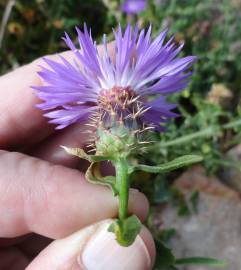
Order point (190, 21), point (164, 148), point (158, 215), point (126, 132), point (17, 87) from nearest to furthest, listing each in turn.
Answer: point (126, 132), point (17, 87), point (164, 148), point (158, 215), point (190, 21)

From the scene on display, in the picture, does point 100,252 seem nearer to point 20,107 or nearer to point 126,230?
point 126,230

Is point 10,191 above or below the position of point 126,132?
below

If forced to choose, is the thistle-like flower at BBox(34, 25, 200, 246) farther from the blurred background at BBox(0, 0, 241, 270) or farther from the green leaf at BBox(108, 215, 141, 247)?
the blurred background at BBox(0, 0, 241, 270)

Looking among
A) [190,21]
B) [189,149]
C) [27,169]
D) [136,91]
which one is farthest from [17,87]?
[190,21]

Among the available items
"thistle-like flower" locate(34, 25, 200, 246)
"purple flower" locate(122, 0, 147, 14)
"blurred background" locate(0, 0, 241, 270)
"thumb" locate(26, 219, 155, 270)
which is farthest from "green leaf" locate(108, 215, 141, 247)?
"purple flower" locate(122, 0, 147, 14)

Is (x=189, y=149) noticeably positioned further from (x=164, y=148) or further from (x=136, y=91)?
(x=136, y=91)

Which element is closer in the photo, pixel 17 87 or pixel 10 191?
pixel 10 191
